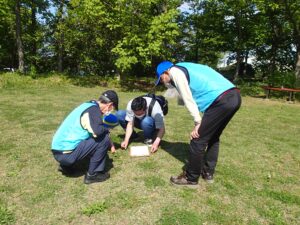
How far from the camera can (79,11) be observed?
1733 centimetres

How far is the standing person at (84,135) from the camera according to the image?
3.95 m

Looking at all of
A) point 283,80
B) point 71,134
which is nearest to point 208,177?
point 71,134

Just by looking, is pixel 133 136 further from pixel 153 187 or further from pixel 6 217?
pixel 6 217

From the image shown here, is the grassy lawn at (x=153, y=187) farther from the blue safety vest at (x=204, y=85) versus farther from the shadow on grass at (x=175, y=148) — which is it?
the blue safety vest at (x=204, y=85)

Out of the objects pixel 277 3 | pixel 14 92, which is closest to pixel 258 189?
Answer: pixel 14 92

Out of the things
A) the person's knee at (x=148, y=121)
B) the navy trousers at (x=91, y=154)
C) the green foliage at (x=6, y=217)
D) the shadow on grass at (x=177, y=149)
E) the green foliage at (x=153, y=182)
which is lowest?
the green foliage at (x=6, y=217)

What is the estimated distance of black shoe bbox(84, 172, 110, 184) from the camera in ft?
13.8

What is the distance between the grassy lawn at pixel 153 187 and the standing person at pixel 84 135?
17.2 inches

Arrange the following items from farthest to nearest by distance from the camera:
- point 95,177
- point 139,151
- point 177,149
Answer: point 177,149
point 139,151
point 95,177

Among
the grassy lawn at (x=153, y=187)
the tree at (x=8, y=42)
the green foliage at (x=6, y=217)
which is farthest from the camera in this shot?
the tree at (x=8, y=42)

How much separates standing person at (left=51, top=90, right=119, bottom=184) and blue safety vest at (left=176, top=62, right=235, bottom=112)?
1083 mm

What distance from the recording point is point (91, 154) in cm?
414

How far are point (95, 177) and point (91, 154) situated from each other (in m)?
0.35

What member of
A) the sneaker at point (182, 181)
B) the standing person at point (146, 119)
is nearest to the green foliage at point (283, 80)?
the standing person at point (146, 119)
